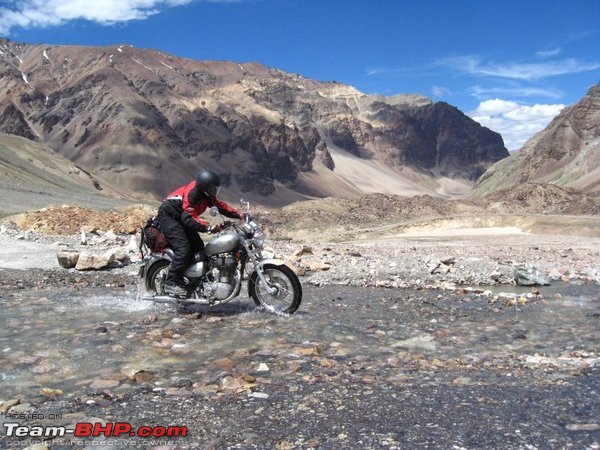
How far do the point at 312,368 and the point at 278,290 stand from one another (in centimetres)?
313

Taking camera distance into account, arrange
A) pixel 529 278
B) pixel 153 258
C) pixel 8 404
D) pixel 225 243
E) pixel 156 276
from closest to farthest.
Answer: pixel 8 404
pixel 225 243
pixel 153 258
pixel 156 276
pixel 529 278

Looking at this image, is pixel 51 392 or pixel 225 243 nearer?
pixel 51 392

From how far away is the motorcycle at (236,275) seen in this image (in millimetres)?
9734

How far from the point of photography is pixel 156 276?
1053 centimetres

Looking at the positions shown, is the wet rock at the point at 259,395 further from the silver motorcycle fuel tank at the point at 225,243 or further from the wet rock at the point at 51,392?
the silver motorcycle fuel tank at the point at 225,243

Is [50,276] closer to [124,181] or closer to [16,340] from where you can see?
[16,340]

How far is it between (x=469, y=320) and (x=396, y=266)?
7.46 meters

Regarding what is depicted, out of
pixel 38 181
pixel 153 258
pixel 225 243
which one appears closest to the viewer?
pixel 225 243

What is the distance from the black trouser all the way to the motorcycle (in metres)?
0.13

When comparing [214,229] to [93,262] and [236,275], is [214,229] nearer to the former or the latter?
[236,275]

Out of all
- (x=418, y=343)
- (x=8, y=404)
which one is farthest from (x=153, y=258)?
(x=8, y=404)

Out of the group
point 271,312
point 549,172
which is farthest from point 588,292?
point 549,172

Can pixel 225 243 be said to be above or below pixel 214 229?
below

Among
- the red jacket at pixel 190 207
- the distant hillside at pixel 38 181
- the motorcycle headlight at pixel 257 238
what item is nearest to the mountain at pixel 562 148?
the distant hillside at pixel 38 181
